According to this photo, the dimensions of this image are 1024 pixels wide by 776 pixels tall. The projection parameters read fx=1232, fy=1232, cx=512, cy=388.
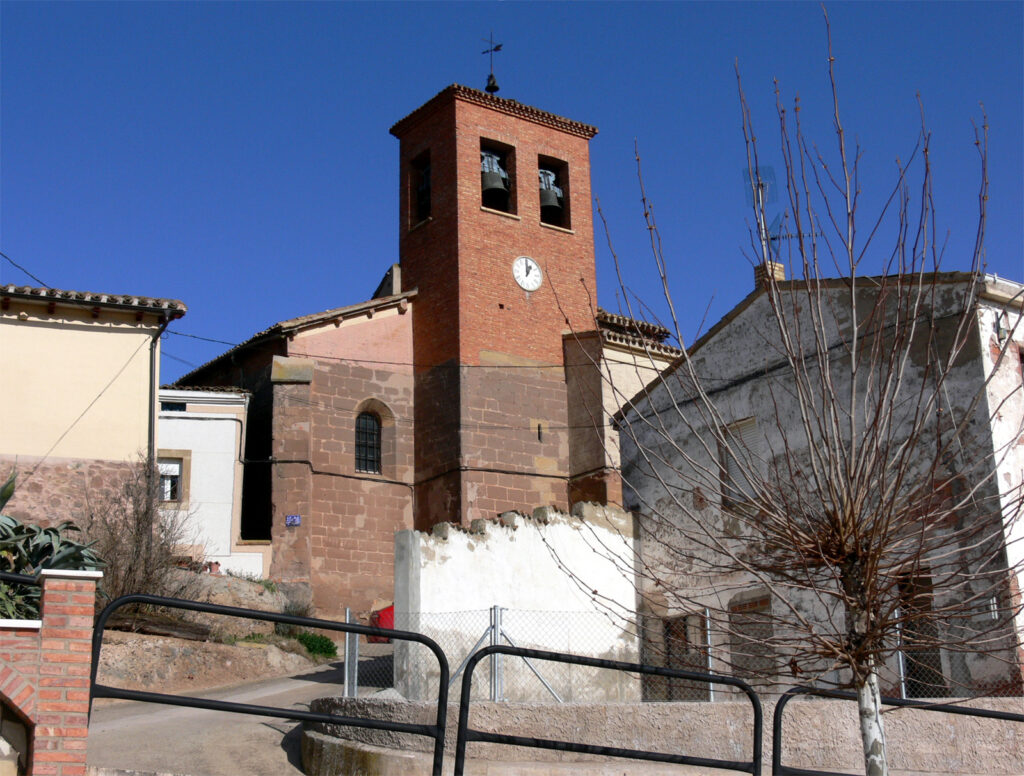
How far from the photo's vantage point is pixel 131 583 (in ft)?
60.8

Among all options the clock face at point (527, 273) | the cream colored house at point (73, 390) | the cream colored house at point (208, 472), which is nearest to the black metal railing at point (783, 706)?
the cream colored house at point (73, 390)

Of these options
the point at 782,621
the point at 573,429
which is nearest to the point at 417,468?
the point at 573,429

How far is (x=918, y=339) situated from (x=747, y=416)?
110 inches

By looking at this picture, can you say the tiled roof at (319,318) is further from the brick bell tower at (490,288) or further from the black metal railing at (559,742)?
the black metal railing at (559,742)

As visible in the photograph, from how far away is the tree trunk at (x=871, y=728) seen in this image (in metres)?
6.49

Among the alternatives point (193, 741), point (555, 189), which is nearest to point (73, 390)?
point (193, 741)

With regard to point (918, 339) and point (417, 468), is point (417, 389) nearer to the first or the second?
point (417, 468)

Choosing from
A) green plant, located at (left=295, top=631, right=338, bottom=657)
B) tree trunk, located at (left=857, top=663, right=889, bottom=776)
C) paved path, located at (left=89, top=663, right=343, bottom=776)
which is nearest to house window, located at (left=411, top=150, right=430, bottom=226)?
green plant, located at (left=295, top=631, right=338, bottom=657)

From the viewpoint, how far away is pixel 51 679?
6426mm

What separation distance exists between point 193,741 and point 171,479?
12.1 metres

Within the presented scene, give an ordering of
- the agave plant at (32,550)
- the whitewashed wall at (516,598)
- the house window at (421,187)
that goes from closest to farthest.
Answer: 1. the agave plant at (32,550)
2. the whitewashed wall at (516,598)
3. the house window at (421,187)

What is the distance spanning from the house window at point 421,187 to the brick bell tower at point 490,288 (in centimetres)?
3

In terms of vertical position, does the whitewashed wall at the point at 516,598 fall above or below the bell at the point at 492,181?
below

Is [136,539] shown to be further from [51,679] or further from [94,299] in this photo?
[51,679]
